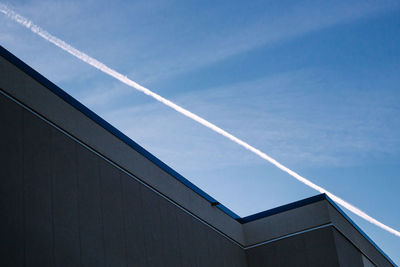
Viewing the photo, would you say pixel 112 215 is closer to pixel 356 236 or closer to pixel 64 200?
pixel 64 200

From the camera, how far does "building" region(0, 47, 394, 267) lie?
38.7 feet

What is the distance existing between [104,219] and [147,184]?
9.26ft

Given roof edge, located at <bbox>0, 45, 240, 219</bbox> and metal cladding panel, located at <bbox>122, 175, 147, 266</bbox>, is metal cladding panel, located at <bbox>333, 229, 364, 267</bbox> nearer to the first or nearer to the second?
roof edge, located at <bbox>0, 45, 240, 219</bbox>

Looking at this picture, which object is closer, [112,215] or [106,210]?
[106,210]

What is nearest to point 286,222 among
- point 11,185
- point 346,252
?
point 346,252

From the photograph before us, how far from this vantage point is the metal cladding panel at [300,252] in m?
20.1

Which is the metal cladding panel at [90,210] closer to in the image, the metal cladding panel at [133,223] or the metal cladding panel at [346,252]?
the metal cladding panel at [133,223]

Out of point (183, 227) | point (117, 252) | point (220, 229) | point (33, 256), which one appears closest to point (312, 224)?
point (220, 229)

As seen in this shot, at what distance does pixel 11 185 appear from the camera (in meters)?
11.5

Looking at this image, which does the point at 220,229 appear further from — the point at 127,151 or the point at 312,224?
the point at 127,151

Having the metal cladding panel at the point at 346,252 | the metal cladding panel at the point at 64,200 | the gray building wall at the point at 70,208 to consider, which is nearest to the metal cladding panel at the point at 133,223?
the gray building wall at the point at 70,208

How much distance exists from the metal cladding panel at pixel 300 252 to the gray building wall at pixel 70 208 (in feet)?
14.8

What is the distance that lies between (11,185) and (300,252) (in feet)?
40.0

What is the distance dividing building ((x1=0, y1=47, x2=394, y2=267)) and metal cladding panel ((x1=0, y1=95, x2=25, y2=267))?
0.02m
